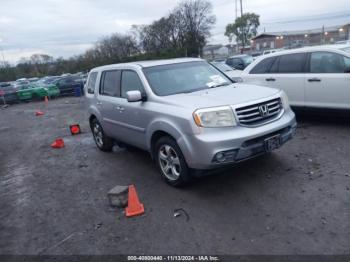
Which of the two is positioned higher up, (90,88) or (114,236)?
(90,88)

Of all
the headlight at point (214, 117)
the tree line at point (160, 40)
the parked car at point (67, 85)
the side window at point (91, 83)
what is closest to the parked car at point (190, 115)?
the headlight at point (214, 117)

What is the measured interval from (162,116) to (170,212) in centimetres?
132

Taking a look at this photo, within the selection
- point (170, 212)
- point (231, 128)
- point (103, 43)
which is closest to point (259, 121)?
point (231, 128)

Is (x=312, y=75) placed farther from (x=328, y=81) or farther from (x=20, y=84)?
(x=20, y=84)

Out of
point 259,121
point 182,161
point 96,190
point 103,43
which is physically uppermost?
point 103,43

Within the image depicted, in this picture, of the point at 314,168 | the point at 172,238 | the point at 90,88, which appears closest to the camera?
the point at 172,238

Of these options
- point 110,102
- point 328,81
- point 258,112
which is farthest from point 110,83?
point 328,81

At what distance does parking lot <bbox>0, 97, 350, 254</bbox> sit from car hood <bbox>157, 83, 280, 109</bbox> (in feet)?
4.08

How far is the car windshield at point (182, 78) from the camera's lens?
498 centimetres

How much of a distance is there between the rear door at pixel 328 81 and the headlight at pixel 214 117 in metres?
3.41

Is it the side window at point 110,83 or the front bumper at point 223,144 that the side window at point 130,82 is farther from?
the front bumper at point 223,144

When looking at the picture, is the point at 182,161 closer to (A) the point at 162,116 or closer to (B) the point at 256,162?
(A) the point at 162,116

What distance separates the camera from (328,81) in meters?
6.39

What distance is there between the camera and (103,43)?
56.7 meters
